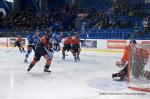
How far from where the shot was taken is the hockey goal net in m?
8.34

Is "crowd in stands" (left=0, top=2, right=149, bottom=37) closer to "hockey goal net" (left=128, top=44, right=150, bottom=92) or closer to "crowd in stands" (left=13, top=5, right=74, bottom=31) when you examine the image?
"crowd in stands" (left=13, top=5, right=74, bottom=31)

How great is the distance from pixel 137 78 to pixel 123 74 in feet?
2.50

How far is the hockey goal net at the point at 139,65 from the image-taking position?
834cm

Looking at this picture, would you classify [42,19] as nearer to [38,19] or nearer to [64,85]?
[38,19]

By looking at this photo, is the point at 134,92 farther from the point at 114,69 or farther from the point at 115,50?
the point at 115,50

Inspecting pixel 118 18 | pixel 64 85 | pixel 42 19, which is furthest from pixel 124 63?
pixel 42 19

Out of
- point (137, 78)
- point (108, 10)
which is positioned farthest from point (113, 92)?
A: point (108, 10)

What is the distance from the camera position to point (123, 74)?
357 inches

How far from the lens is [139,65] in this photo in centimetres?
860

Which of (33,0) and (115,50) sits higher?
(33,0)

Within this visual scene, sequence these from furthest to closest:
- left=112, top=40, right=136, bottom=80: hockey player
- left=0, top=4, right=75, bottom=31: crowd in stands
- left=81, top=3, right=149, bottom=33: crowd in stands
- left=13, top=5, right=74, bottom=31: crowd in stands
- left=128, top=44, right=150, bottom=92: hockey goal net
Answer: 1. left=13, top=5, right=74, bottom=31: crowd in stands
2. left=0, top=4, right=75, bottom=31: crowd in stands
3. left=81, top=3, right=149, bottom=33: crowd in stands
4. left=112, top=40, right=136, bottom=80: hockey player
5. left=128, top=44, right=150, bottom=92: hockey goal net

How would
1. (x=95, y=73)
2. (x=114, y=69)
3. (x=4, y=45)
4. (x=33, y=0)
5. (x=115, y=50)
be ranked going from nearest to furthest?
(x=95, y=73)
(x=114, y=69)
(x=115, y=50)
(x=4, y=45)
(x=33, y=0)

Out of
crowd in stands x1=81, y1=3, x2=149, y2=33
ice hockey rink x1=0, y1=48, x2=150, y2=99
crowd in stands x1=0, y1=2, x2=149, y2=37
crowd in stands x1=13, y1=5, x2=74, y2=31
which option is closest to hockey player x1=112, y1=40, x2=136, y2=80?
ice hockey rink x1=0, y1=48, x2=150, y2=99

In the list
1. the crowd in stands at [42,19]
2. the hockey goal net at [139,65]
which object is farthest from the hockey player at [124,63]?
the crowd in stands at [42,19]
